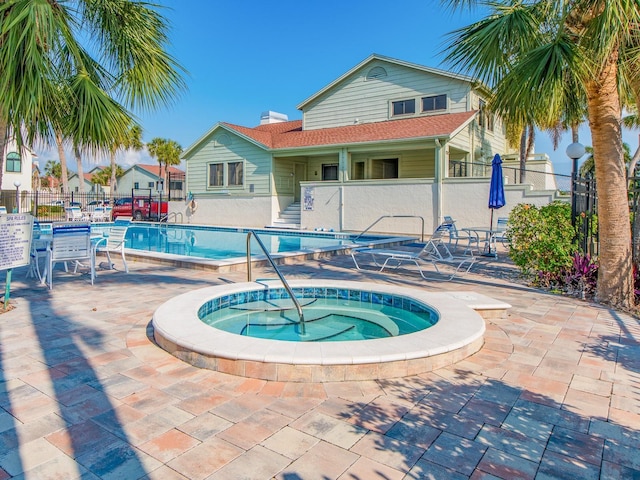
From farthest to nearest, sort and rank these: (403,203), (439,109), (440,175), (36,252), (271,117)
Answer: (271,117) → (439,109) → (403,203) → (440,175) → (36,252)

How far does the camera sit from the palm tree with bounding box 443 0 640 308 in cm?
577

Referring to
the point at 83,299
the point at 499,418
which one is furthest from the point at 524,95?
the point at 83,299

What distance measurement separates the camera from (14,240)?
546 centimetres

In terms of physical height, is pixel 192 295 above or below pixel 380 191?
below

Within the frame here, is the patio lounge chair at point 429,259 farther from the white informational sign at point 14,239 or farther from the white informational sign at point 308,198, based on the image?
the white informational sign at point 308,198

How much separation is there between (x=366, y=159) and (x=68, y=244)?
53.8 ft

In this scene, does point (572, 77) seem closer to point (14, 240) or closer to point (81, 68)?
point (81, 68)

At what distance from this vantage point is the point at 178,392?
3340 mm

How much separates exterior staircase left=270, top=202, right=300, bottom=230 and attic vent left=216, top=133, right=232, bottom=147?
4894mm

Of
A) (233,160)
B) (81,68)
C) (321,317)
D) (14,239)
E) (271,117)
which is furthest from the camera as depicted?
(271,117)

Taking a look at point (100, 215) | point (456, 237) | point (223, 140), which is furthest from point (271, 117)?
point (456, 237)

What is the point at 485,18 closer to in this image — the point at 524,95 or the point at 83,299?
the point at 524,95

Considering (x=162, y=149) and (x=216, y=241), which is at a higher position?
(x=162, y=149)

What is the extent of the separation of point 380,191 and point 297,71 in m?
12.3
